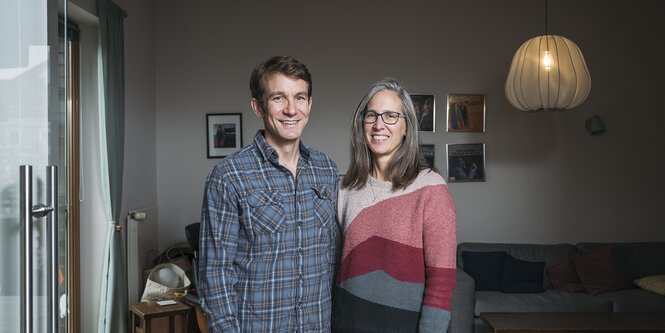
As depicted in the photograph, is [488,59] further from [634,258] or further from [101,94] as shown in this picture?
[101,94]

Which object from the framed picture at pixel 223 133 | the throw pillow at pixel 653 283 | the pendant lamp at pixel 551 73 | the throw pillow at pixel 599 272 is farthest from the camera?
the framed picture at pixel 223 133

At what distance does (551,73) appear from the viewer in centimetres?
355

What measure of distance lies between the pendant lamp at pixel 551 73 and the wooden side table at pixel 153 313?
2.75 metres

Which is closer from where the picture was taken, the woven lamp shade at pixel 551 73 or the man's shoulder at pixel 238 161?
the man's shoulder at pixel 238 161

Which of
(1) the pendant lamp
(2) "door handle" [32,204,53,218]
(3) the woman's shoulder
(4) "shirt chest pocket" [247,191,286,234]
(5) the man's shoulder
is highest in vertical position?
(1) the pendant lamp

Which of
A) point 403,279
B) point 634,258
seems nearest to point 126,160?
point 403,279

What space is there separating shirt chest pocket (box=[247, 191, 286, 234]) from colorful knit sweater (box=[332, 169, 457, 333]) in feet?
0.83

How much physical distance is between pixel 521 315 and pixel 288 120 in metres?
2.58

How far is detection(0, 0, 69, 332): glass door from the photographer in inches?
39.4

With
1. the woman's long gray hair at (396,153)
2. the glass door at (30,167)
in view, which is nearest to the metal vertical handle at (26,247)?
the glass door at (30,167)

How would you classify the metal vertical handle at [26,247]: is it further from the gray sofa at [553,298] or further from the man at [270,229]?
the gray sofa at [553,298]

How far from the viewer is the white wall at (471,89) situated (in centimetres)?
469

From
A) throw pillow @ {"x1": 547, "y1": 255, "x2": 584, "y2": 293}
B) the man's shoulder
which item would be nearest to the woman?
the man's shoulder

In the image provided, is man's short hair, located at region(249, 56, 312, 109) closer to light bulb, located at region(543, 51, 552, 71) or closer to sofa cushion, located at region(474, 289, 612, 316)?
light bulb, located at region(543, 51, 552, 71)
